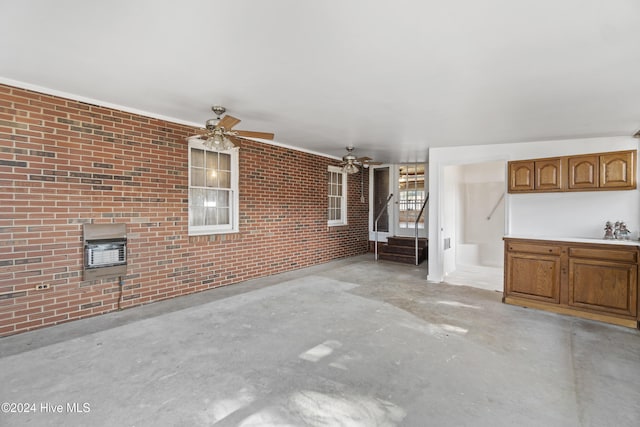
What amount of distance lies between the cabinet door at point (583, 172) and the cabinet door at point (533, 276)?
107cm

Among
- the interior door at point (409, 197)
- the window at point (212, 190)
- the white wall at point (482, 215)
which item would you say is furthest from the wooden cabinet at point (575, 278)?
the window at point (212, 190)

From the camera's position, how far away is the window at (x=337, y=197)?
7.69 metres

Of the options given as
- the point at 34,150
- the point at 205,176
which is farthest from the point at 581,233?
the point at 34,150

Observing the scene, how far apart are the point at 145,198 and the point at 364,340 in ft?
10.9

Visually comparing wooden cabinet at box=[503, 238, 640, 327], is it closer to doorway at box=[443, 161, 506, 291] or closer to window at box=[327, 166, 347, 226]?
doorway at box=[443, 161, 506, 291]

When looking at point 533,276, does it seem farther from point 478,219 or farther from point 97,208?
point 97,208

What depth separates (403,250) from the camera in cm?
766

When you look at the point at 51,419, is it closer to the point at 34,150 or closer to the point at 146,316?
the point at 146,316

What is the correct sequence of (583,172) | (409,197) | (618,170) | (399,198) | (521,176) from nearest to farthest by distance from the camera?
1. (618,170)
2. (583,172)
3. (521,176)
4. (409,197)
5. (399,198)

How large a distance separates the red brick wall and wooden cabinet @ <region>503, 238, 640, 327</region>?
13.7 feet

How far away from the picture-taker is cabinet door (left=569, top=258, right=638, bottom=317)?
11.6 feet

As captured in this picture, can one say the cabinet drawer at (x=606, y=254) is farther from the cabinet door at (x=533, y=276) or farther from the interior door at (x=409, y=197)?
the interior door at (x=409, y=197)

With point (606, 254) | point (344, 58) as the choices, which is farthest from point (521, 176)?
point (344, 58)

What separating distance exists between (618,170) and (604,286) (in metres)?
1.49
